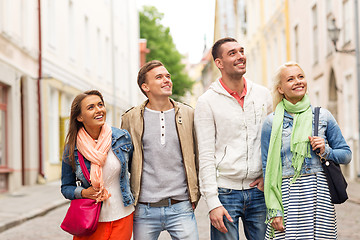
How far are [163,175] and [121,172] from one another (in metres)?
0.28

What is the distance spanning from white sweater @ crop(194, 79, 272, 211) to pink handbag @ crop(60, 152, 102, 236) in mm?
702

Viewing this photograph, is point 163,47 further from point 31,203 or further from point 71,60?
point 31,203

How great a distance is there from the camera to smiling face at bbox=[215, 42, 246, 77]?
4016mm

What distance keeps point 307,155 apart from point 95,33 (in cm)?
2503

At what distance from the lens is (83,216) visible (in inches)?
149

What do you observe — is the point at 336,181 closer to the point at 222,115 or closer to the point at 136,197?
the point at 222,115

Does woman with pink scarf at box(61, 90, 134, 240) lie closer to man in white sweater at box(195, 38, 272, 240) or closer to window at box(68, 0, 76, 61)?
man in white sweater at box(195, 38, 272, 240)

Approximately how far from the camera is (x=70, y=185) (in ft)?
12.9

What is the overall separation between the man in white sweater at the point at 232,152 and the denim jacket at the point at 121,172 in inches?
18.7

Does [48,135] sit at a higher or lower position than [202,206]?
higher

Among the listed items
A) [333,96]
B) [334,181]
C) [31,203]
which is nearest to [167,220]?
[334,181]

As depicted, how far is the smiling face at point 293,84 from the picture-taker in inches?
152

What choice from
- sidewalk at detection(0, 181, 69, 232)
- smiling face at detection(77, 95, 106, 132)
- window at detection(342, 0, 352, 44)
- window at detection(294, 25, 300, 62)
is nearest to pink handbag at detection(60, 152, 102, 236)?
smiling face at detection(77, 95, 106, 132)

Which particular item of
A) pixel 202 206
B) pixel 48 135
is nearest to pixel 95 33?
pixel 48 135
